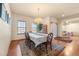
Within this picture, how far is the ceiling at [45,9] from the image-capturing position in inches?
68.6

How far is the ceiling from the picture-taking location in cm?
174

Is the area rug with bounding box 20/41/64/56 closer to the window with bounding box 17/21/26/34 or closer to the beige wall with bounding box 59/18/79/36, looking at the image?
the window with bounding box 17/21/26/34

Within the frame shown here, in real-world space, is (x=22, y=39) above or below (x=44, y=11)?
below

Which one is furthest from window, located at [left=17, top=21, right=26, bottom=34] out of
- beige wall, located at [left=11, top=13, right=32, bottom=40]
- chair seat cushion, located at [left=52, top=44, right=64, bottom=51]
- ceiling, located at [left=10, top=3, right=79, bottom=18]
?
chair seat cushion, located at [left=52, top=44, right=64, bottom=51]

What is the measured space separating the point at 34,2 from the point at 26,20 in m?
0.47

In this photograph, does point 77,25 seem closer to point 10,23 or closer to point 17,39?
point 17,39

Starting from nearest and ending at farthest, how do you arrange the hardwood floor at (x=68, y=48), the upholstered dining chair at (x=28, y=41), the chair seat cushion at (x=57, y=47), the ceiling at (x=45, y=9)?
1. the ceiling at (x=45, y=9)
2. the hardwood floor at (x=68, y=48)
3. the upholstered dining chair at (x=28, y=41)
4. the chair seat cushion at (x=57, y=47)

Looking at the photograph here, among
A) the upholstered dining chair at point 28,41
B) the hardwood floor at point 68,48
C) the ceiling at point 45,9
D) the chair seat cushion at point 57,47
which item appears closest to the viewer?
the ceiling at point 45,9

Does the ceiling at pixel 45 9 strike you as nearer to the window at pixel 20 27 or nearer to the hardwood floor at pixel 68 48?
the window at pixel 20 27

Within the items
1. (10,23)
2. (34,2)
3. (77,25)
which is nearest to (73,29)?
(77,25)

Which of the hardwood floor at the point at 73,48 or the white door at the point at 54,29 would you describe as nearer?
the hardwood floor at the point at 73,48

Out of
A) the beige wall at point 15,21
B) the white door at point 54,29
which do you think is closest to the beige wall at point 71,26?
the white door at point 54,29

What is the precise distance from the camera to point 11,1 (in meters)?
1.61

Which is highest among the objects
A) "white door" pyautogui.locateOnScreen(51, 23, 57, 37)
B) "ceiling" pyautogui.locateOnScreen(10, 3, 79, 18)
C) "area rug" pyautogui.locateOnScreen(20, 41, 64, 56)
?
"ceiling" pyautogui.locateOnScreen(10, 3, 79, 18)
